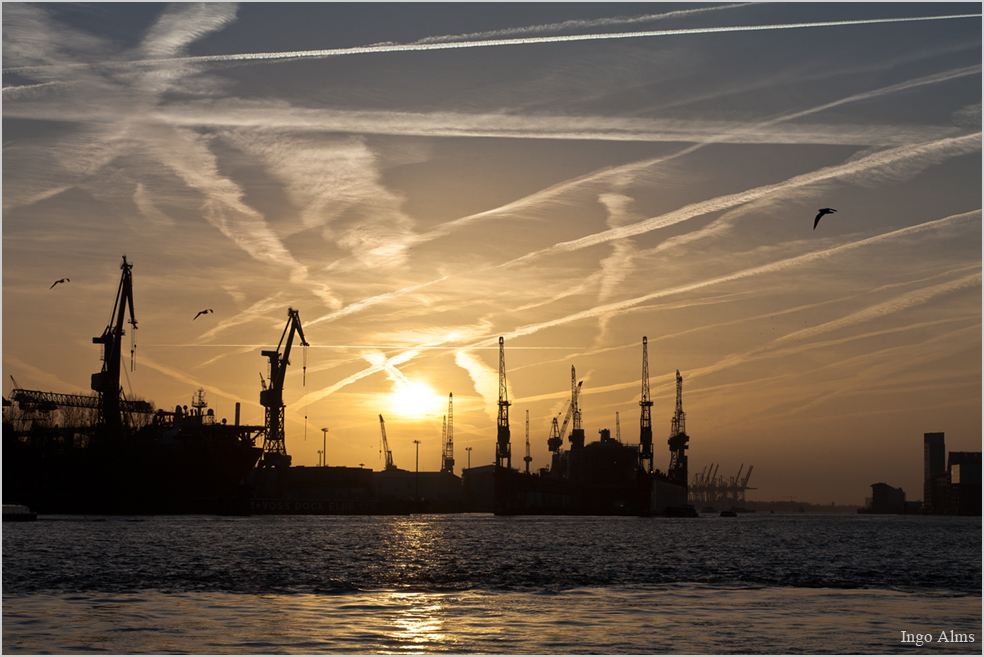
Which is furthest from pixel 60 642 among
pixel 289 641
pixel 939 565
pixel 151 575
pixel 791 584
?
pixel 939 565

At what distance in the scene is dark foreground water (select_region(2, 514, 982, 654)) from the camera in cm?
2853

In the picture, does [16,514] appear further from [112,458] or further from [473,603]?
[473,603]

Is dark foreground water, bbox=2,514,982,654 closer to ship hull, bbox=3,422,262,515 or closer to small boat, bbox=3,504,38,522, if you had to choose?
small boat, bbox=3,504,38,522

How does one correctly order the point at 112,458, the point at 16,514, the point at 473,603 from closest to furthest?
1. the point at 473,603
2. the point at 16,514
3. the point at 112,458

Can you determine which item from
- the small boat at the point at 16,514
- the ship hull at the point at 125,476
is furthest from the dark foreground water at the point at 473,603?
the ship hull at the point at 125,476

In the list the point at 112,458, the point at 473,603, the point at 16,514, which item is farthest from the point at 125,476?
the point at 473,603

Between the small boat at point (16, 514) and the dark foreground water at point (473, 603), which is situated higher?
the dark foreground water at point (473, 603)

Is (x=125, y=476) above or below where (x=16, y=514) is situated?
above

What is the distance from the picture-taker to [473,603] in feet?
127

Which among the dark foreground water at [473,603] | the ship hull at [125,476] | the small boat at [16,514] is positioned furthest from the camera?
the ship hull at [125,476]

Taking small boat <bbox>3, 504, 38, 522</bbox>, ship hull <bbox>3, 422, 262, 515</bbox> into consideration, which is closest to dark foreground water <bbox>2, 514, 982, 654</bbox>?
small boat <bbox>3, 504, 38, 522</bbox>

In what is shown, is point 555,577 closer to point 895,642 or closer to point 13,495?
point 895,642

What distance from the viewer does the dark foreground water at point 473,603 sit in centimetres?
2853

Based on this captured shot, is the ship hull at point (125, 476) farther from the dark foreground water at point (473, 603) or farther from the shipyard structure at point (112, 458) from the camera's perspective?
the dark foreground water at point (473, 603)
